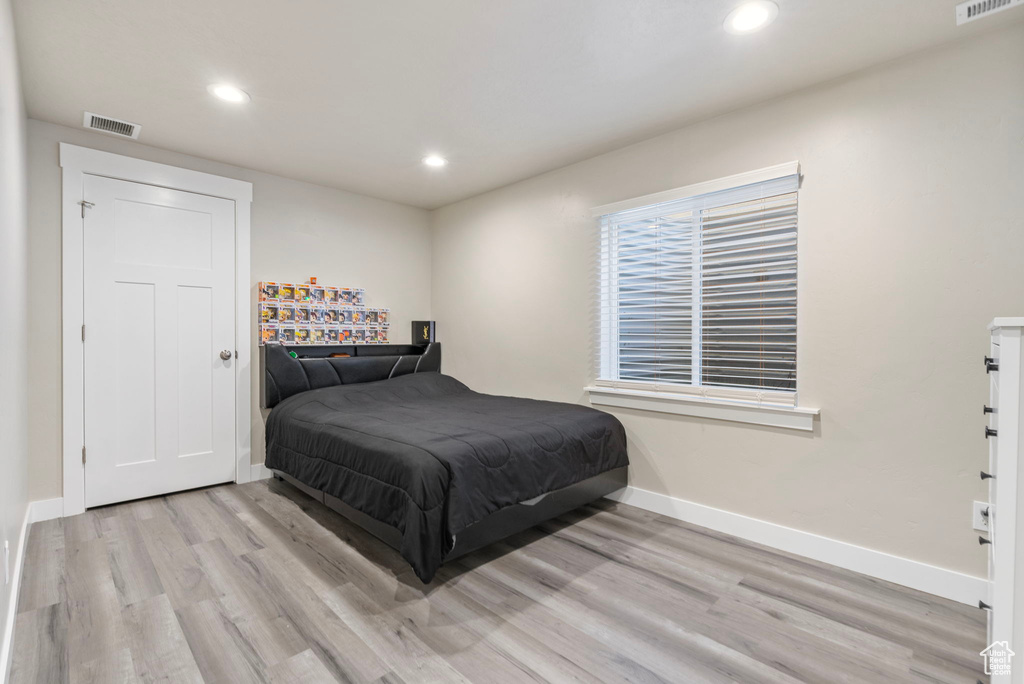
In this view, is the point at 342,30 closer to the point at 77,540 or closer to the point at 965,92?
the point at 965,92

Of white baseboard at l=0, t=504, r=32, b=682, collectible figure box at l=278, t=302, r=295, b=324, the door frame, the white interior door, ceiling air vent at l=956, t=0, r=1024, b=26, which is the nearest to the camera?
white baseboard at l=0, t=504, r=32, b=682

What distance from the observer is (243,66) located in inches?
88.6

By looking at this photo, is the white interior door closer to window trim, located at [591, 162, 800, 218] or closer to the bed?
the bed

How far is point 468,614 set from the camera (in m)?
1.92

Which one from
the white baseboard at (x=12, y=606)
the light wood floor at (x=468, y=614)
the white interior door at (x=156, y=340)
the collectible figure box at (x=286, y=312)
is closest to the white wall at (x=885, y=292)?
the light wood floor at (x=468, y=614)

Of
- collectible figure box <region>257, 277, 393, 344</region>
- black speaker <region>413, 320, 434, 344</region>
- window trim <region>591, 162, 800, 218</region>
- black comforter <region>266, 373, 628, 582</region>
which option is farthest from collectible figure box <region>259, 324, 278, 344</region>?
window trim <region>591, 162, 800, 218</region>

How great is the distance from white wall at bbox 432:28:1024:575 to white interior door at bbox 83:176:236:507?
10.1 ft

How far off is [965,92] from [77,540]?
479 cm

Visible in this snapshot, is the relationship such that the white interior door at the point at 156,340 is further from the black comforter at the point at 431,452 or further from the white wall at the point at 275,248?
the black comforter at the point at 431,452

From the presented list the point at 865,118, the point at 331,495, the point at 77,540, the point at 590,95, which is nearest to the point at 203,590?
the point at 331,495

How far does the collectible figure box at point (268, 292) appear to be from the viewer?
3.65m

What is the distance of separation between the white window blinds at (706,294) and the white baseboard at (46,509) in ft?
11.4

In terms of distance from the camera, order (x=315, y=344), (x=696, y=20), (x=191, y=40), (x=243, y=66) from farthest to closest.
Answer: (x=315, y=344)
(x=243, y=66)
(x=191, y=40)
(x=696, y=20)

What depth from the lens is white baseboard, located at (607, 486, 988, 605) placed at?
2027 mm
